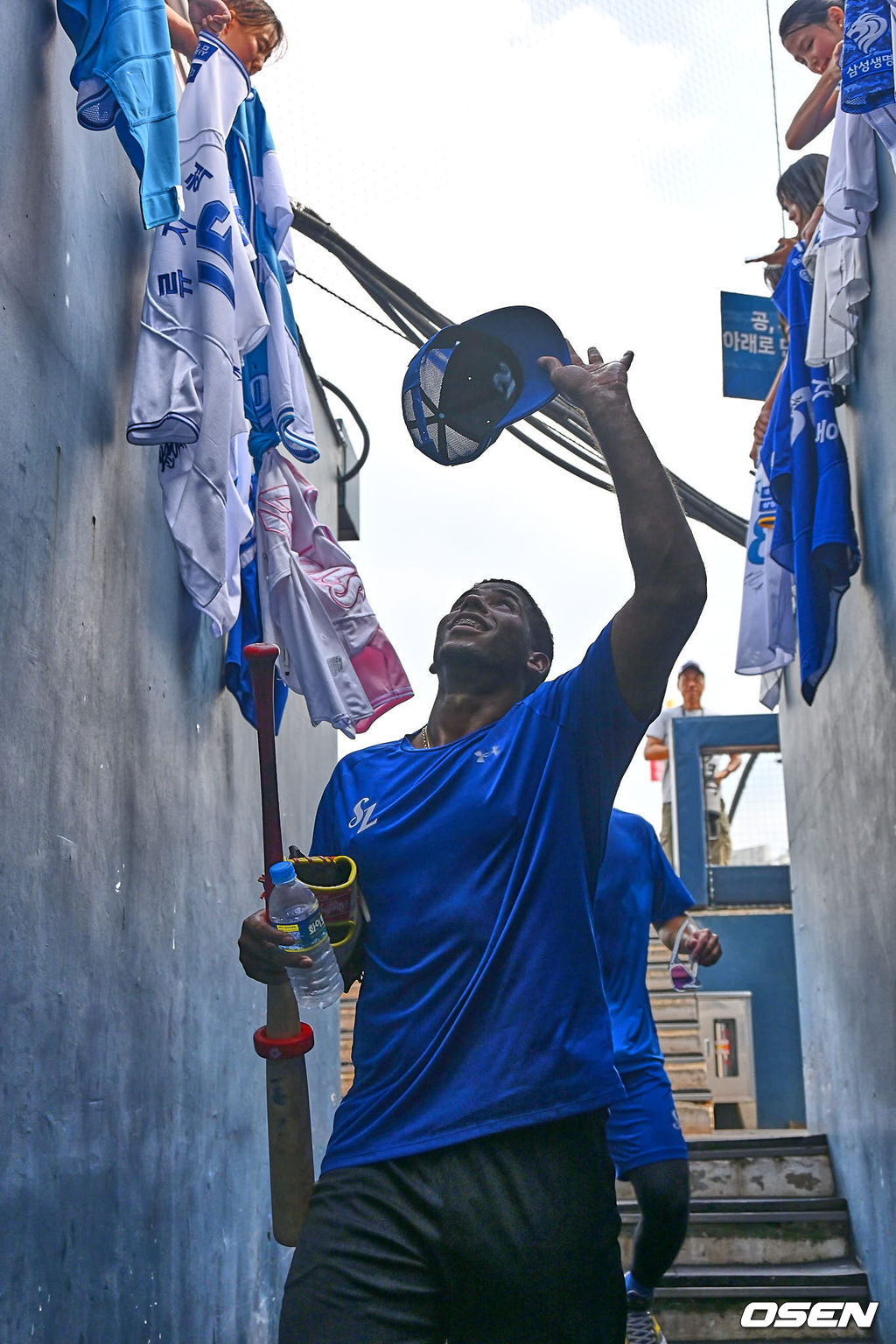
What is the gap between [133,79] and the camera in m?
2.60

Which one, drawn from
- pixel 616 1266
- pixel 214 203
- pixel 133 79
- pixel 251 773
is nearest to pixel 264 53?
pixel 214 203

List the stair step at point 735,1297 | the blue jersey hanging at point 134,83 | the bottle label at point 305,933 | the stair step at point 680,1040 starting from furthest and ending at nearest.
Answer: the stair step at point 680,1040
the stair step at point 735,1297
the blue jersey hanging at point 134,83
the bottle label at point 305,933

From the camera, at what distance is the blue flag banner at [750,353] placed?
23.8 ft

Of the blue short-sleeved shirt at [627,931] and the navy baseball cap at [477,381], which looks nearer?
the navy baseball cap at [477,381]

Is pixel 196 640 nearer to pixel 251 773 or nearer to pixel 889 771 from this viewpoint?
pixel 251 773

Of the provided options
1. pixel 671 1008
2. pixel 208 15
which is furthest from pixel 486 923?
pixel 671 1008

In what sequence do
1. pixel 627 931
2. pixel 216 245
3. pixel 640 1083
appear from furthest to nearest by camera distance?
pixel 627 931
pixel 640 1083
pixel 216 245

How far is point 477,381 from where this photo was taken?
2.76 metres

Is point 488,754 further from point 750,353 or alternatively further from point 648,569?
point 750,353

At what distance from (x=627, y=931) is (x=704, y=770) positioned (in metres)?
7.41

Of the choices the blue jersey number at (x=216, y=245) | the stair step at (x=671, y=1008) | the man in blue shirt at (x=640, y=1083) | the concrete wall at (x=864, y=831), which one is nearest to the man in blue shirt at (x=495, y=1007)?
the blue jersey number at (x=216, y=245)

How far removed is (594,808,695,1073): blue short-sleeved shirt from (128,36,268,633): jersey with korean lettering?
1448 mm

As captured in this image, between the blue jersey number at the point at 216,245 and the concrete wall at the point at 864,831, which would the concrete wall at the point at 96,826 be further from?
the concrete wall at the point at 864,831

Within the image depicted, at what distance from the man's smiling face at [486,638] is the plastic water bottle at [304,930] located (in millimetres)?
553
